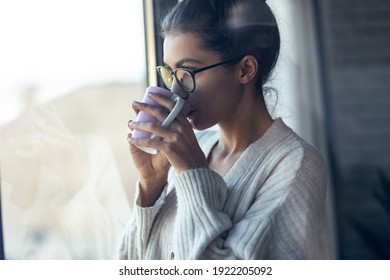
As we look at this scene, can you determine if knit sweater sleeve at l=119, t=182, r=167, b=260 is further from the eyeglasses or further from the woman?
the eyeglasses

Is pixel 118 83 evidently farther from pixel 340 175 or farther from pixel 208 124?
pixel 340 175

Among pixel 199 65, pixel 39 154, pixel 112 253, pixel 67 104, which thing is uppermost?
pixel 199 65

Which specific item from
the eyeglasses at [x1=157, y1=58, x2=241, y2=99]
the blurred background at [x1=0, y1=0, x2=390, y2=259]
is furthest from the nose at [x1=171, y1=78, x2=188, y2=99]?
the blurred background at [x1=0, y1=0, x2=390, y2=259]

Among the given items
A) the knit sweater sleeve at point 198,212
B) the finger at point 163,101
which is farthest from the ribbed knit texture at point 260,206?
the finger at point 163,101

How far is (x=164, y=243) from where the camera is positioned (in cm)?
100

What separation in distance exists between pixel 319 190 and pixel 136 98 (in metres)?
0.39

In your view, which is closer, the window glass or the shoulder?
the shoulder

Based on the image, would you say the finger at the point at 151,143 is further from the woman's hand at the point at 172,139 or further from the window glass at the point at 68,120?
the window glass at the point at 68,120

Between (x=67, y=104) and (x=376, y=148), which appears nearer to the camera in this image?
(x=376, y=148)

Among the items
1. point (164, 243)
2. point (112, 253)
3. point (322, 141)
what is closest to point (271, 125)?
point (322, 141)

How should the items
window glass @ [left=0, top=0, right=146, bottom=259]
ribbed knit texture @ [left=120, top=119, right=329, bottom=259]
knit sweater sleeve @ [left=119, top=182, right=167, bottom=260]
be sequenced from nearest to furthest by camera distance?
1. ribbed knit texture @ [left=120, top=119, right=329, bottom=259]
2. knit sweater sleeve @ [left=119, top=182, right=167, bottom=260]
3. window glass @ [left=0, top=0, right=146, bottom=259]

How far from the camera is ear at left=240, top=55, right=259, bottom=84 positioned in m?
0.95

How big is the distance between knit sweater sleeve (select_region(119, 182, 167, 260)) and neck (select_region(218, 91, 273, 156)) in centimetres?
16

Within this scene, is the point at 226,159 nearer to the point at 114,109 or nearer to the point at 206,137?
the point at 206,137
